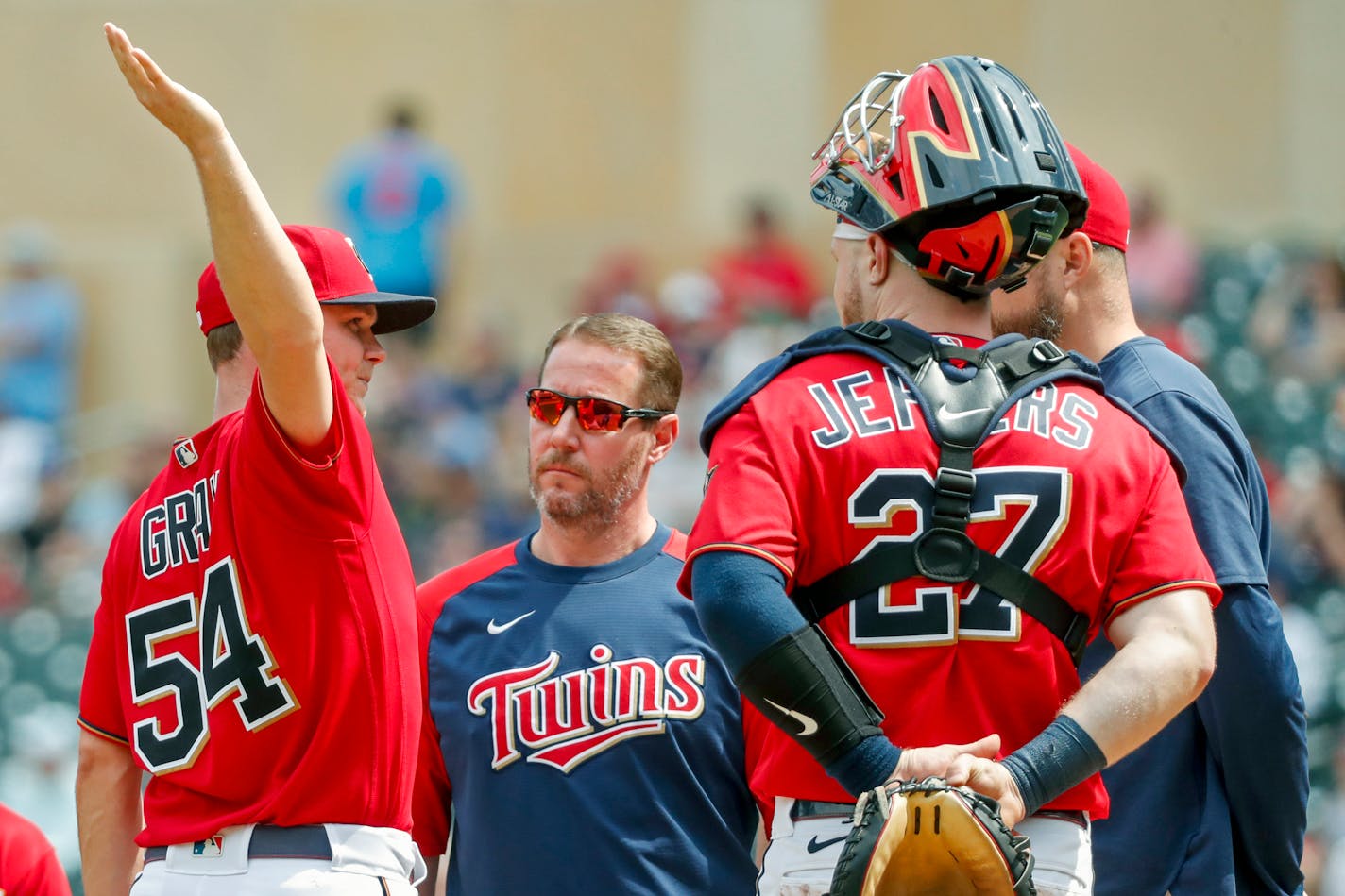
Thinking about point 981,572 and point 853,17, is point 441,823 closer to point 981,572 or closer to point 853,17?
point 981,572

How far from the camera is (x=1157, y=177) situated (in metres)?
16.8

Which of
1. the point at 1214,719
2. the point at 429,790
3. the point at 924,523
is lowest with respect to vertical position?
the point at 429,790

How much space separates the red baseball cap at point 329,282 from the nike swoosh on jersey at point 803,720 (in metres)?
1.25

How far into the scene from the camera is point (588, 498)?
419 cm

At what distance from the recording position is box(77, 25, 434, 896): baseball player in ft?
10.4

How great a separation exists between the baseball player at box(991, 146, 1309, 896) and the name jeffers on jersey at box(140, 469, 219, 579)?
64.0 inches

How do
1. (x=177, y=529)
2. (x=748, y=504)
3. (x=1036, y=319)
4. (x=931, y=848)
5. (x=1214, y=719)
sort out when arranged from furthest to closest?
(x=1036, y=319) < (x=1214, y=719) < (x=177, y=529) < (x=748, y=504) < (x=931, y=848)

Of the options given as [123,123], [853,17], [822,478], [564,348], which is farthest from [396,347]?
[822,478]

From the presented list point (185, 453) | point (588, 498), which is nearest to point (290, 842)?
point (185, 453)

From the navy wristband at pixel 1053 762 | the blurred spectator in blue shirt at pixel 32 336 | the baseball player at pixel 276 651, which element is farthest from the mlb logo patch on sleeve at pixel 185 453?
the blurred spectator in blue shirt at pixel 32 336

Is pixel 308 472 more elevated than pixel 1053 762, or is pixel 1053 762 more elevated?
pixel 308 472

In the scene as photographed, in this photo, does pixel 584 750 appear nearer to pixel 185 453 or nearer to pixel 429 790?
pixel 429 790

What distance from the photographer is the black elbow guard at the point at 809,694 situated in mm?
2756

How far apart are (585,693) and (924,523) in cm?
131
